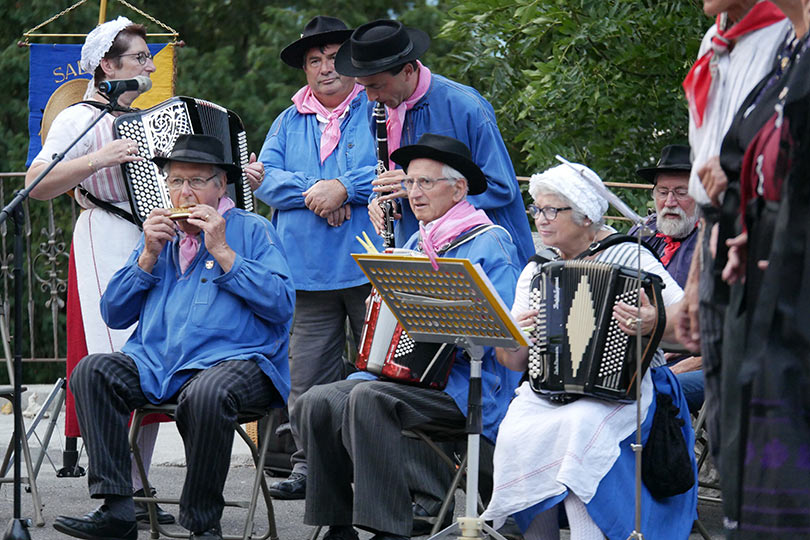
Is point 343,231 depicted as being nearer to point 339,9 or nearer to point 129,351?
point 129,351

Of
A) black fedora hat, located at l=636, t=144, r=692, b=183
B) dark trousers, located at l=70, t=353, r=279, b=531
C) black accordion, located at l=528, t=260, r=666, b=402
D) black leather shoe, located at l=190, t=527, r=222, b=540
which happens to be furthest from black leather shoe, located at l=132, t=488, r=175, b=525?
black fedora hat, located at l=636, t=144, r=692, b=183

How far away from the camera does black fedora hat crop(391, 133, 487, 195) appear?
15.9ft

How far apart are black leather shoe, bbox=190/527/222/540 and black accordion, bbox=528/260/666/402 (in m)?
1.37

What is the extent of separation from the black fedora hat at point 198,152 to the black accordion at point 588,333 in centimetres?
150

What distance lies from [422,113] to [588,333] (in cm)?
154

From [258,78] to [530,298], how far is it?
1228 cm

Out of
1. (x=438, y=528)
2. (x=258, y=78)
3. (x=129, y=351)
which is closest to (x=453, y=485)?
(x=438, y=528)

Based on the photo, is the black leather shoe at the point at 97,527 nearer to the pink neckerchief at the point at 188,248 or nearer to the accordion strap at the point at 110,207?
the pink neckerchief at the point at 188,248

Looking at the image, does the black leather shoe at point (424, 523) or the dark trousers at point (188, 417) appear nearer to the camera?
the dark trousers at point (188, 417)

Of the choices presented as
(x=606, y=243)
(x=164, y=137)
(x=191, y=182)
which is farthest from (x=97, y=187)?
(x=606, y=243)

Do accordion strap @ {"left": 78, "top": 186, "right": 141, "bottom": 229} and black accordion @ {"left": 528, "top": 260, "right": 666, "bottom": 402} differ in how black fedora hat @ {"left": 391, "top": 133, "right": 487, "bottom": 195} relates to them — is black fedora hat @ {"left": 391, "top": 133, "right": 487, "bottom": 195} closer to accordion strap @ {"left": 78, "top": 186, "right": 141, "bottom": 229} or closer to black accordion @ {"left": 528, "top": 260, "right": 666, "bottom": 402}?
black accordion @ {"left": 528, "top": 260, "right": 666, "bottom": 402}

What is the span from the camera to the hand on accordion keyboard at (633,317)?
4137mm

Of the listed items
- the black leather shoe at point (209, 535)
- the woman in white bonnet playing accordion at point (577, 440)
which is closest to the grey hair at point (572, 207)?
the woman in white bonnet playing accordion at point (577, 440)

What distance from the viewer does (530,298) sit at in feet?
14.6
